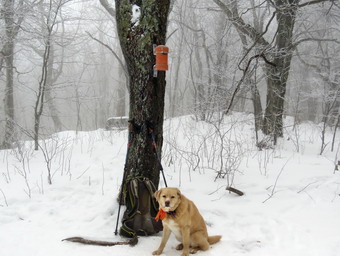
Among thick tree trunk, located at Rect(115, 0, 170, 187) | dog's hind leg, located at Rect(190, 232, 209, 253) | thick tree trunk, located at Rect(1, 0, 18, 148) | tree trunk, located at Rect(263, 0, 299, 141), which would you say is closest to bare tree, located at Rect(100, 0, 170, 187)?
thick tree trunk, located at Rect(115, 0, 170, 187)

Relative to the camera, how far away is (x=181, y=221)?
8.52ft

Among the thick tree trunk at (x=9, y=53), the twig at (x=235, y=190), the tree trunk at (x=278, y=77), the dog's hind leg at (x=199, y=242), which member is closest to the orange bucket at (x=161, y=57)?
the dog's hind leg at (x=199, y=242)

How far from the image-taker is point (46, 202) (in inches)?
144

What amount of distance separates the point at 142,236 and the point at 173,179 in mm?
1569

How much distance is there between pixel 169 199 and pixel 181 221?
293 mm

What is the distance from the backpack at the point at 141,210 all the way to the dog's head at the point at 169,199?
1.65 ft

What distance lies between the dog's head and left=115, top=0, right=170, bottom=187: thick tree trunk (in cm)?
72

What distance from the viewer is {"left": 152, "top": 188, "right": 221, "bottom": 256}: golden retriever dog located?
8.43ft

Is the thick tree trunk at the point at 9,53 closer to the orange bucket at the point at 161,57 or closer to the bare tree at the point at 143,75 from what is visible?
the bare tree at the point at 143,75

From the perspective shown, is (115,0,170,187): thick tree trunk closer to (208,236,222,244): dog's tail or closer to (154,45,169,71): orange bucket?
(154,45,169,71): orange bucket

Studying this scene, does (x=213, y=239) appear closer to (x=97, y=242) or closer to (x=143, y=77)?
(x=97, y=242)

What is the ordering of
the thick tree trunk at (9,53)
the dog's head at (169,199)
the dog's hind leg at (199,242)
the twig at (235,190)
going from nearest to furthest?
the dog's head at (169,199)
the dog's hind leg at (199,242)
the twig at (235,190)
the thick tree trunk at (9,53)

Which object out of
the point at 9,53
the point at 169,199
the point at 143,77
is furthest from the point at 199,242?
the point at 9,53

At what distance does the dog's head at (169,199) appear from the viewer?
250 cm
